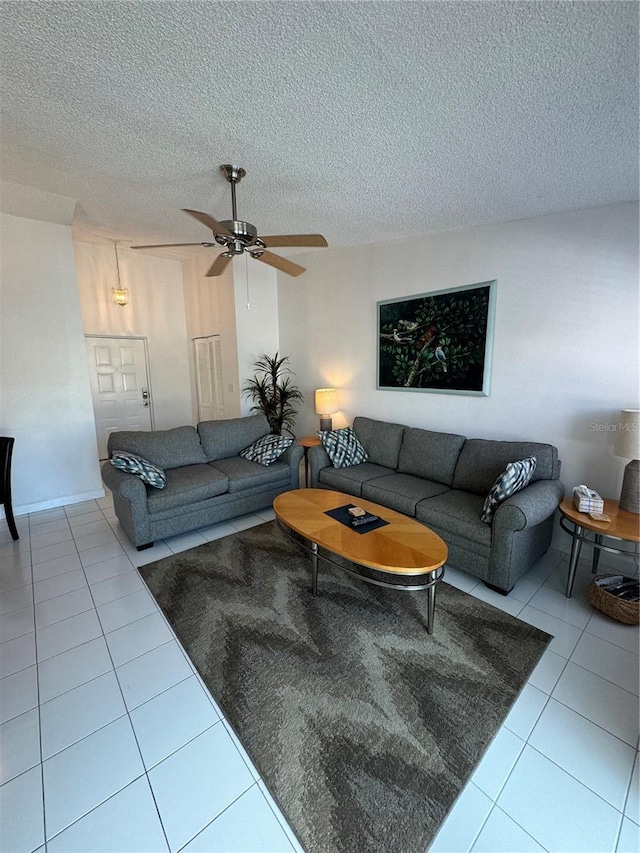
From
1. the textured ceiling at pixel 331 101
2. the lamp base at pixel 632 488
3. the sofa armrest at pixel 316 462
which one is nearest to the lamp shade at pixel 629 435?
the lamp base at pixel 632 488

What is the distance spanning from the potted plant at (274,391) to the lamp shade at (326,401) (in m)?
0.78

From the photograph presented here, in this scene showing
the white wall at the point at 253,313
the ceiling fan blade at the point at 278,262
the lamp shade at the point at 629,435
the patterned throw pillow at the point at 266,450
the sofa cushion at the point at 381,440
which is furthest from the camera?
the white wall at the point at 253,313

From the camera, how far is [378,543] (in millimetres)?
2016

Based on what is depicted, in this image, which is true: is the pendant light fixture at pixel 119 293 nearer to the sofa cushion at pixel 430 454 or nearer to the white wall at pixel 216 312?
the white wall at pixel 216 312

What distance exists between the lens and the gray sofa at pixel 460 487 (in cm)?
223

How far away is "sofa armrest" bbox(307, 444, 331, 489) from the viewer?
3604 millimetres

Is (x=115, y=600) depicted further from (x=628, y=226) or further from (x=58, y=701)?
(x=628, y=226)

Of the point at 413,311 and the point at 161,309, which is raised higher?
the point at 161,309

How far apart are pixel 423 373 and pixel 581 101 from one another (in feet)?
7.19

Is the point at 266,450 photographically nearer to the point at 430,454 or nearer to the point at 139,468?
the point at 139,468

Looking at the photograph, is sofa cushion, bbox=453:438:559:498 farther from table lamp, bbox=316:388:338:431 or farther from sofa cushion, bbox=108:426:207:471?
sofa cushion, bbox=108:426:207:471

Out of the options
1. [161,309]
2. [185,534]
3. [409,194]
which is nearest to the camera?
[409,194]

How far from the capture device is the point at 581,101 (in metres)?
1.56

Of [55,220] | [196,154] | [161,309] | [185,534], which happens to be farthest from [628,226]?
[161,309]
